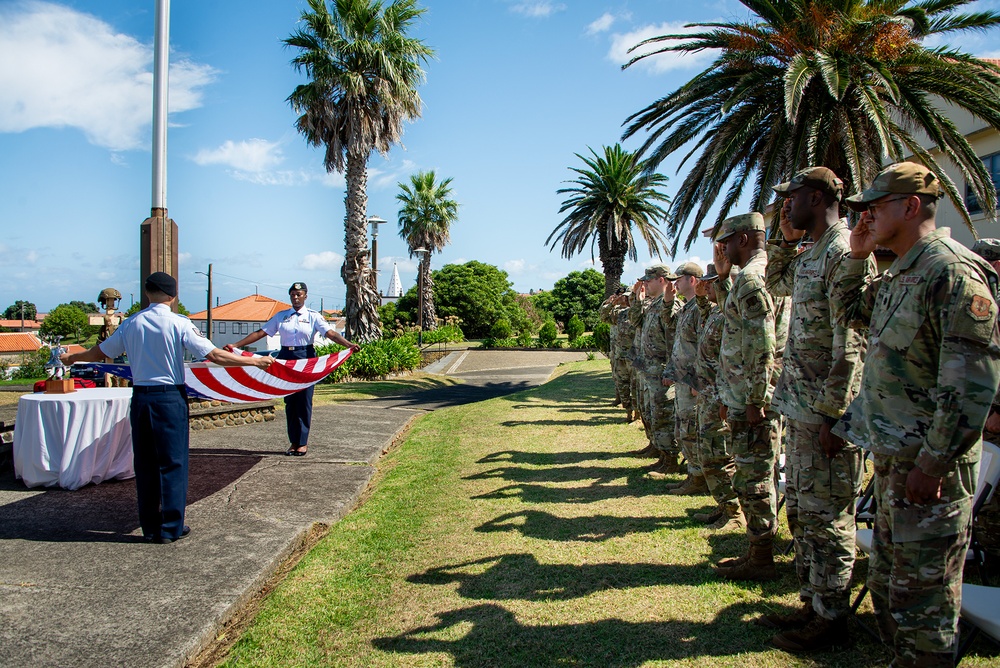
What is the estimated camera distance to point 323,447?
816 centimetres

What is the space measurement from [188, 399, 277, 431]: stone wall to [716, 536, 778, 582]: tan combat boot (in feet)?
25.9

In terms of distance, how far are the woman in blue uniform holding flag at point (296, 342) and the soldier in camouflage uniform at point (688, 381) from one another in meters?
3.86

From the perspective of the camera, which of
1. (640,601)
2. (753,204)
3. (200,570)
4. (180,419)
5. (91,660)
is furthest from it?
Result: (753,204)

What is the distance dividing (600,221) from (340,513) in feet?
71.9

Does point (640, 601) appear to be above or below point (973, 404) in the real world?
below

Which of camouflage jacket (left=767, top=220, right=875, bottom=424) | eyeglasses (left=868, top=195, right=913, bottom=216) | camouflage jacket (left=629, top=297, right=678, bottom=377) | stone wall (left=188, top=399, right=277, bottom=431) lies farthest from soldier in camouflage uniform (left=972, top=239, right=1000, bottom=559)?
stone wall (left=188, top=399, right=277, bottom=431)

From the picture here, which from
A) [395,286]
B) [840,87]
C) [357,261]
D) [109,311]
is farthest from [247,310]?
[840,87]

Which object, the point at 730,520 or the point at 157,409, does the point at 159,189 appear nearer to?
the point at 157,409

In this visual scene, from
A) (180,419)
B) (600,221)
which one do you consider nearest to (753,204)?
(180,419)

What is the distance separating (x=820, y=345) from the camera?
3.29 metres

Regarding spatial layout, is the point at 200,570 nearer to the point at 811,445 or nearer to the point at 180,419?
the point at 180,419

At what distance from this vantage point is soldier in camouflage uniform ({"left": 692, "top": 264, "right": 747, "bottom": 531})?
4727 mm

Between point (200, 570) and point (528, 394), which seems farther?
point (528, 394)

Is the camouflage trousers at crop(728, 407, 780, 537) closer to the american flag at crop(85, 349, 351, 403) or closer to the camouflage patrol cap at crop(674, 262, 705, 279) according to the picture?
the camouflage patrol cap at crop(674, 262, 705, 279)
